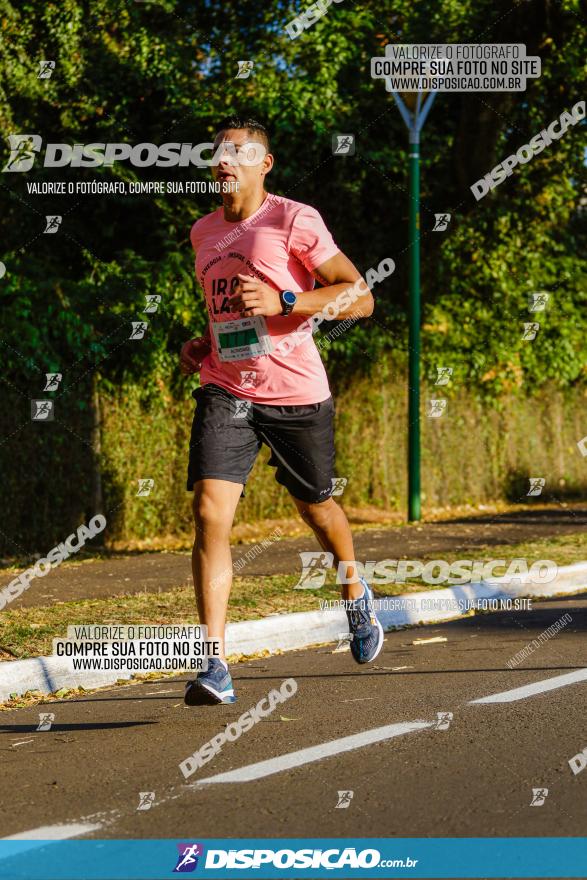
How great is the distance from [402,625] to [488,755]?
Result: 3801mm

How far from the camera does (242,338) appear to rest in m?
5.51

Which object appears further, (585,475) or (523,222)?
(585,475)

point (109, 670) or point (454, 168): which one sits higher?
point (454, 168)

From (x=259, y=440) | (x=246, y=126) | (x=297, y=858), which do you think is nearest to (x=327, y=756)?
(x=297, y=858)

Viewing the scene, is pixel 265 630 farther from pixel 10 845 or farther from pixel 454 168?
pixel 454 168

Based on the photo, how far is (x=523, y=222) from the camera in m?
18.3

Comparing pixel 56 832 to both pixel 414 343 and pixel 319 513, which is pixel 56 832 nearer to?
pixel 319 513

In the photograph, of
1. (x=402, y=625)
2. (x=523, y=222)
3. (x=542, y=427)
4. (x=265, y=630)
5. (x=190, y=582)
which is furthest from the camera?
(x=542, y=427)

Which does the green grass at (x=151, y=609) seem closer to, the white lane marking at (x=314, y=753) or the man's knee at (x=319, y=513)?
the man's knee at (x=319, y=513)

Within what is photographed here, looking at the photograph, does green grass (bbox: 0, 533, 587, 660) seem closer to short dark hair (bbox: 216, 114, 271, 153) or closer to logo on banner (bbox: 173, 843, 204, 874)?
short dark hair (bbox: 216, 114, 271, 153)

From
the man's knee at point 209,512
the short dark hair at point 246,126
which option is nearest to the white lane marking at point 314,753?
the man's knee at point 209,512

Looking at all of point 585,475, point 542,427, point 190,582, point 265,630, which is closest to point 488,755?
point 265,630

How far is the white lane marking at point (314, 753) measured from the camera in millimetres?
4496

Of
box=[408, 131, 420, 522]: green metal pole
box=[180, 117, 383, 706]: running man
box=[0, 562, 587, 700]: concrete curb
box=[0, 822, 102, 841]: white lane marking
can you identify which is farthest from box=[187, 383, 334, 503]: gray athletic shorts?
box=[408, 131, 420, 522]: green metal pole
